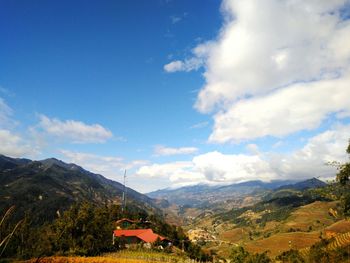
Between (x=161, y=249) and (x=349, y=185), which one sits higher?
(x=349, y=185)

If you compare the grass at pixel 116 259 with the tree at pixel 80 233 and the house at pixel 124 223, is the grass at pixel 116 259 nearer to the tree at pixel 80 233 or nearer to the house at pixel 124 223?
the tree at pixel 80 233

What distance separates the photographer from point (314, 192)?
887 inches

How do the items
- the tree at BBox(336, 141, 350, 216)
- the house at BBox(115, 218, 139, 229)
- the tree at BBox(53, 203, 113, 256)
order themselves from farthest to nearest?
the house at BBox(115, 218, 139, 229) < the tree at BBox(53, 203, 113, 256) < the tree at BBox(336, 141, 350, 216)

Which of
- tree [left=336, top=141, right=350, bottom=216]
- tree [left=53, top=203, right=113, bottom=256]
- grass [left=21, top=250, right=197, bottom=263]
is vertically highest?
tree [left=336, top=141, right=350, bottom=216]

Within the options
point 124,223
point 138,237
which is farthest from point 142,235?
point 124,223

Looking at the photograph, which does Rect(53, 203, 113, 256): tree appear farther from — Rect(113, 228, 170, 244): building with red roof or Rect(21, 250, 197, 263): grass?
Rect(113, 228, 170, 244): building with red roof

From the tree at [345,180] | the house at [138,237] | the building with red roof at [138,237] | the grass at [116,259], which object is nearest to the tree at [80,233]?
the grass at [116,259]

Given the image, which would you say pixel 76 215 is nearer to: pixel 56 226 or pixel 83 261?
pixel 56 226

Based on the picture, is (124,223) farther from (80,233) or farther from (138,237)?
(80,233)

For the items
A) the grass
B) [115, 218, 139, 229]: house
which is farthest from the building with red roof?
the grass

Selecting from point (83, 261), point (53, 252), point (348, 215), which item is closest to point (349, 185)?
point (348, 215)

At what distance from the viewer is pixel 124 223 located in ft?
517

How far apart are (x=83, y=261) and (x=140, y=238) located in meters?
73.0

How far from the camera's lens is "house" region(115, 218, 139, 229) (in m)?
154
